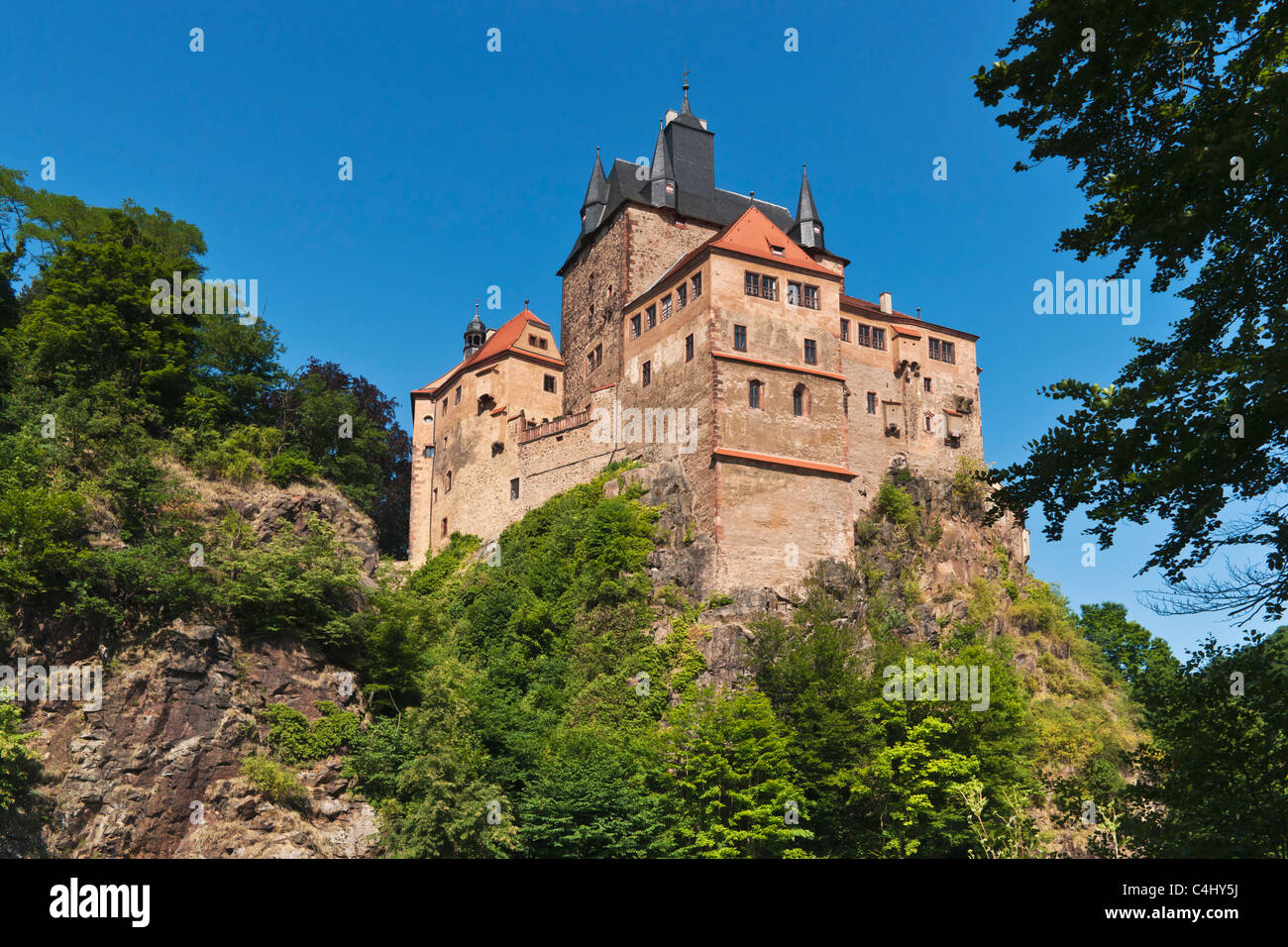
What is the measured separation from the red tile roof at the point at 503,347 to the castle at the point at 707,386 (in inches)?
6.9

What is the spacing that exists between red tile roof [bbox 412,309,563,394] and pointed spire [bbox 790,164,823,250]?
597 inches

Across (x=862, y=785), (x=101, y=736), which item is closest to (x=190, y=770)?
(x=101, y=736)

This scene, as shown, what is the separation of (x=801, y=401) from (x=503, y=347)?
62.2 feet

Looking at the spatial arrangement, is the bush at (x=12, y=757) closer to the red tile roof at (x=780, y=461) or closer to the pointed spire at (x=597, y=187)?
the red tile roof at (x=780, y=461)

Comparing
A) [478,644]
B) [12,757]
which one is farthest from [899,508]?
[12,757]

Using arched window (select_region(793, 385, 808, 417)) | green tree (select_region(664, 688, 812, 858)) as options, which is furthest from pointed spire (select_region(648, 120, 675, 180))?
green tree (select_region(664, 688, 812, 858))

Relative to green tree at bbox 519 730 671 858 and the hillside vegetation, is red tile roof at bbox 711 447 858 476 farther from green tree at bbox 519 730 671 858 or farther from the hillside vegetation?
green tree at bbox 519 730 671 858

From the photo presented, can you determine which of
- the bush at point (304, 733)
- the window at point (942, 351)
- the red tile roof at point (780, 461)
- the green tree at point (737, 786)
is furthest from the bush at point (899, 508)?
the bush at point (304, 733)

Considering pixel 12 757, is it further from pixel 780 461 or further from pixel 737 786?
pixel 780 461

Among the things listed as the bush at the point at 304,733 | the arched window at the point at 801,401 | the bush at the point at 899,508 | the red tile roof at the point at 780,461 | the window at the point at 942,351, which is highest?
the window at the point at 942,351

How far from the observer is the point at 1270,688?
13586 millimetres

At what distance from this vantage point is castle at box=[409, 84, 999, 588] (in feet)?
143

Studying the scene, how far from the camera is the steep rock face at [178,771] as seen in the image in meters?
25.3
